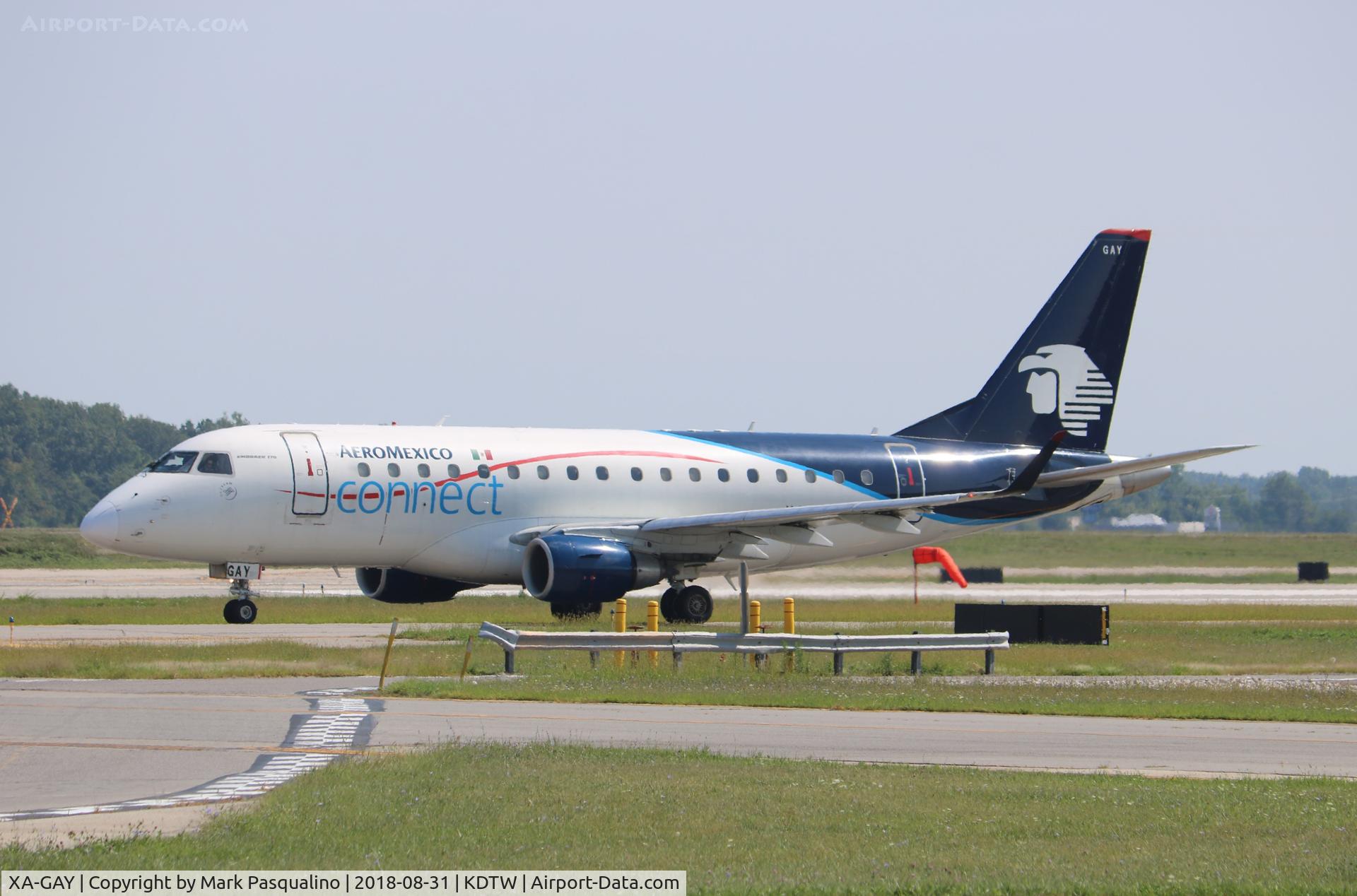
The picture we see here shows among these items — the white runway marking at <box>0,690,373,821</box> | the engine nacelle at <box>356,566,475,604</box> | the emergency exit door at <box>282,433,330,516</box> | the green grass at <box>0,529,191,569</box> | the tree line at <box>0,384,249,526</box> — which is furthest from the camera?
the tree line at <box>0,384,249,526</box>

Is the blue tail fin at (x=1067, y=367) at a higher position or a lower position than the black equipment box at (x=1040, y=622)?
higher

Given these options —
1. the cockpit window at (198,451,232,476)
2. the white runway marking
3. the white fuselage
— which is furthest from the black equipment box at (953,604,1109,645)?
the white runway marking

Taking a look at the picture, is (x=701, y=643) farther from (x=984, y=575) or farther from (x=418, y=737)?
(x=984, y=575)

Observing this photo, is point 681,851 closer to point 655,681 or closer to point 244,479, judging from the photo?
point 655,681

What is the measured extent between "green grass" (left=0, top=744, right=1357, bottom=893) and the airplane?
18375 millimetres

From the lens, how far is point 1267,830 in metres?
11.2

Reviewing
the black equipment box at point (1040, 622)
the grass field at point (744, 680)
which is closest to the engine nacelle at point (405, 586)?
the grass field at point (744, 680)

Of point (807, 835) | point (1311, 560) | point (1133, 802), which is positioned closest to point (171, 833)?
point (807, 835)

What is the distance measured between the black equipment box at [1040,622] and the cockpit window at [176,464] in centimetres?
1516

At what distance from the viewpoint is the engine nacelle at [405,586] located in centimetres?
3656

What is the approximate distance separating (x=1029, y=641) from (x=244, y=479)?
50.8ft

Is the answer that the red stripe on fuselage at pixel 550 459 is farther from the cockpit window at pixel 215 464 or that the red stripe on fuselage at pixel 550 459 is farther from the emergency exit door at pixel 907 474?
the emergency exit door at pixel 907 474

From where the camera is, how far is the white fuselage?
105 ft

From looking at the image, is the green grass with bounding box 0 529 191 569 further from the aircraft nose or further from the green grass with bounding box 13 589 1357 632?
the aircraft nose
